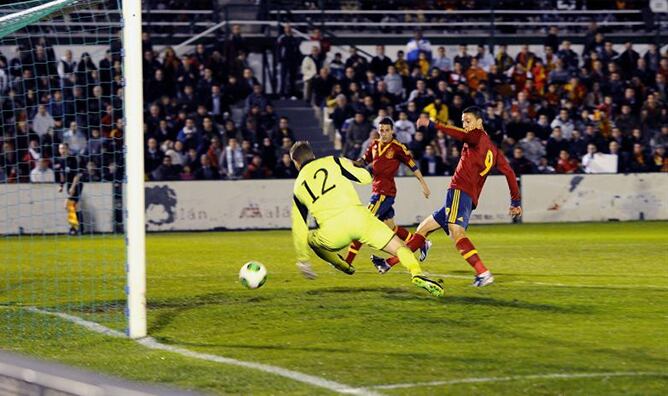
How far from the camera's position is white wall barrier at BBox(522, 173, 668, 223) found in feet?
86.4

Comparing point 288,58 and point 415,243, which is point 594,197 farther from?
point 415,243

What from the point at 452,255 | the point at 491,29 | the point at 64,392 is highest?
the point at 491,29

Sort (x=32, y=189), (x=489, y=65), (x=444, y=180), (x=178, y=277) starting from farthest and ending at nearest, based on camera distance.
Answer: (x=489, y=65)
(x=444, y=180)
(x=32, y=189)
(x=178, y=277)

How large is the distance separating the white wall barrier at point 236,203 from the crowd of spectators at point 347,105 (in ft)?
2.03

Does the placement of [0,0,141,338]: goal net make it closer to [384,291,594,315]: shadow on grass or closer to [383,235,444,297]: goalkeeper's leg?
[384,291,594,315]: shadow on grass

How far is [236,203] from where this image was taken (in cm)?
2520

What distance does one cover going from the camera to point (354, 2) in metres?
34.8

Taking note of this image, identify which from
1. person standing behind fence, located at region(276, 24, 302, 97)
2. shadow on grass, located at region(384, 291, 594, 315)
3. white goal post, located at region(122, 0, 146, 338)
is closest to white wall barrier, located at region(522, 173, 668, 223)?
person standing behind fence, located at region(276, 24, 302, 97)

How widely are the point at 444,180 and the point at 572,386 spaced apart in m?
18.3

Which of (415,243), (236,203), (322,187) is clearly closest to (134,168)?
(322,187)

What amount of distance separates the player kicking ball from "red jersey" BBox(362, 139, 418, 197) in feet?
13.2

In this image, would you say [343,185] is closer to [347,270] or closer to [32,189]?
[347,270]

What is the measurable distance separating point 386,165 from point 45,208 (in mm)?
10165

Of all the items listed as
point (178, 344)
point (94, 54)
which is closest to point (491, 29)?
point (94, 54)
